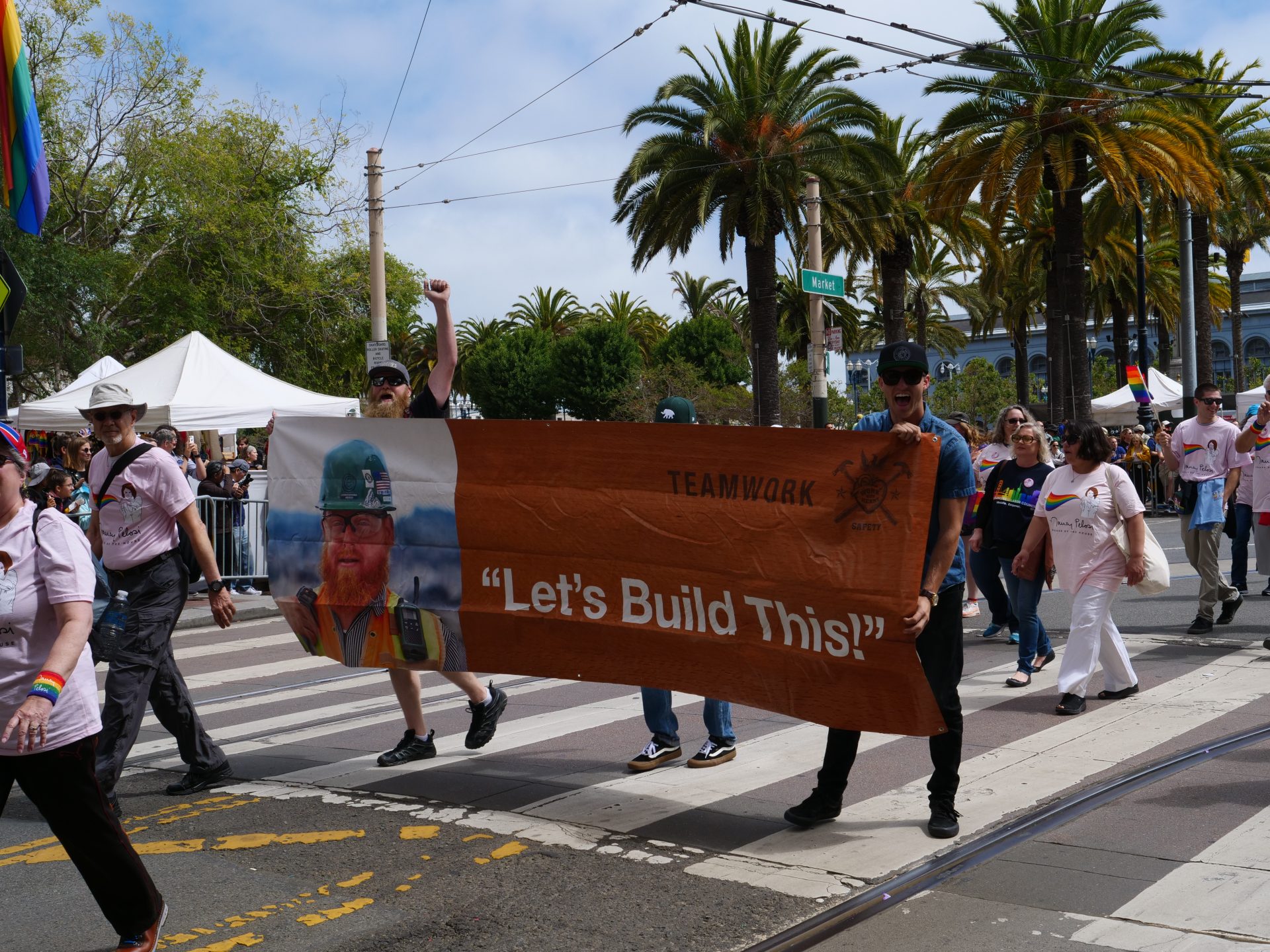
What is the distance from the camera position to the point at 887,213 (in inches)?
1156

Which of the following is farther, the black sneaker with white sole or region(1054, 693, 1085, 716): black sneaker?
region(1054, 693, 1085, 716): black sneaker

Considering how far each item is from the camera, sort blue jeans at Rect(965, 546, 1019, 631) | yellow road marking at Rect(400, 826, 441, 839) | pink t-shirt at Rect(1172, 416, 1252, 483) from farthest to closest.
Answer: pink t-shirt at Rect(1172, 416, 1252, 483) < blue jeans at Rect(965, 546, 1019, 631) < yellow road marking at Rect(400, 826, 441, 839)

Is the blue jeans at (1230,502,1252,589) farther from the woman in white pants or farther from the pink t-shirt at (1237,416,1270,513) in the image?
the woman in white pants

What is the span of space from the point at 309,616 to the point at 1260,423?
729cm

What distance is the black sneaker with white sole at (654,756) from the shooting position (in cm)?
629

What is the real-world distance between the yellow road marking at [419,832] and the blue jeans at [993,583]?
5.40m

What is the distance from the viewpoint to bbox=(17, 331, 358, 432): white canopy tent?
1912 centimetres

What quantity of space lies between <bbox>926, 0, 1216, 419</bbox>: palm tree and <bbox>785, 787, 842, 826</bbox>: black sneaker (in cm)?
2080

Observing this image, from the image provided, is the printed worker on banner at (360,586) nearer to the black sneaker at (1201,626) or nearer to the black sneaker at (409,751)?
the black sneaker at (409,751)

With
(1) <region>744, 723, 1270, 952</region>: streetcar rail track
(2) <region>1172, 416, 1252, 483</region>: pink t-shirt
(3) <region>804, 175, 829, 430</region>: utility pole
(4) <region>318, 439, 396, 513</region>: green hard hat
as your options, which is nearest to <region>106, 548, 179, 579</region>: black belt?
(4) <region>318, 439, 396, 513</region>: green hard hat

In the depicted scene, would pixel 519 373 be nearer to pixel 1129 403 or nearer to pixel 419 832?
pixel 1129 403

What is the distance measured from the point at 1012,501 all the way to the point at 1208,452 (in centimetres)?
248

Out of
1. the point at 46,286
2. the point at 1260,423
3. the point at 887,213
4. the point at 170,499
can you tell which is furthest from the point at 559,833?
the point at 46,286

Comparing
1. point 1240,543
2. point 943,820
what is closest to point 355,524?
point 943,820
